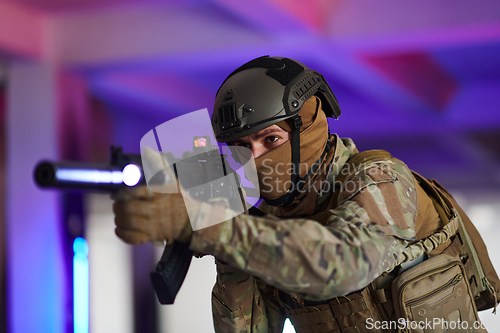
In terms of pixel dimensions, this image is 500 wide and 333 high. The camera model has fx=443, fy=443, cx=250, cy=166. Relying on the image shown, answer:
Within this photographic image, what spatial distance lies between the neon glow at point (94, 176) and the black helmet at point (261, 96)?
0.41 m

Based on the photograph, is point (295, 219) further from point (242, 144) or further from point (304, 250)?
point (242, 144)

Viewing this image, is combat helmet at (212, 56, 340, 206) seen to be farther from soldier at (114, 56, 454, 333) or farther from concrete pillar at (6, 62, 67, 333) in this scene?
concrete pillar at (6, 62, 67, 333)

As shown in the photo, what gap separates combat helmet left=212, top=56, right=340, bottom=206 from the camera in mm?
1159

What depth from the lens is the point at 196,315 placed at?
12.6 feet

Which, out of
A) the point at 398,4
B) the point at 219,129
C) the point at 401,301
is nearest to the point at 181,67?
the point at 398,4

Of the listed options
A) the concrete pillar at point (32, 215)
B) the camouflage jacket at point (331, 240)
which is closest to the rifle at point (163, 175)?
the camouflage jacket at point (331, 240)

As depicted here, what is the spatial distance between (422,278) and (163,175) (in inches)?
27.3

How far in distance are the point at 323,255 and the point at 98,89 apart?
369 centimetres

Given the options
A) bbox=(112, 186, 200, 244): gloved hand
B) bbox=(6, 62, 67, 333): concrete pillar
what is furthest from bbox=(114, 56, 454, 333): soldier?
bbox=(6, 62, 67, 333): concrete pillar

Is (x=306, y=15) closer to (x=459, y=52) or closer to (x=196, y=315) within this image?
(x=459, y=52)

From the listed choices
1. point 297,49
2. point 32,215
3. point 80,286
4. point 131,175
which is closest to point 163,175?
point 131,175

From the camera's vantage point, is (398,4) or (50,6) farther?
(50,6)

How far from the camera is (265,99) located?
3.85 feet

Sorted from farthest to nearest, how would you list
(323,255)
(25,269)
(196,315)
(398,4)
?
(196,315) < (25,269) < (398,4) < (323,255)
